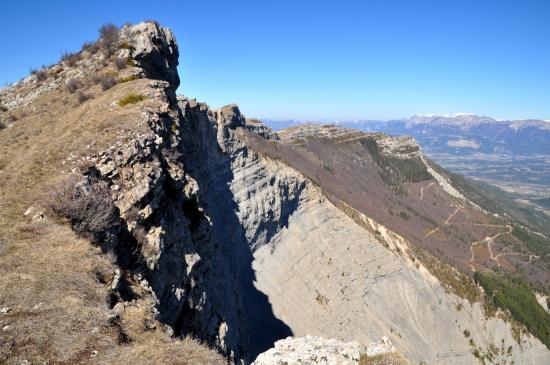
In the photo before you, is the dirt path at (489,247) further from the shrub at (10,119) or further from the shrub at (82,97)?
the shrub at (10,119)

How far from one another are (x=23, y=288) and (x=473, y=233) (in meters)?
175

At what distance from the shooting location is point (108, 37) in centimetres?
3972

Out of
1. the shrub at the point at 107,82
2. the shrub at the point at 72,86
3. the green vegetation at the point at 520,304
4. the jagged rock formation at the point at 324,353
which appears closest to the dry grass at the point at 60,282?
the jagged rock formation at the point at 324,353

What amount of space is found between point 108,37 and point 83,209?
28.6 meters

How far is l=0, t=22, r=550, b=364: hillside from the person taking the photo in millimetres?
13461

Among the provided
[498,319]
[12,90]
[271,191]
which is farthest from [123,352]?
[498,319]

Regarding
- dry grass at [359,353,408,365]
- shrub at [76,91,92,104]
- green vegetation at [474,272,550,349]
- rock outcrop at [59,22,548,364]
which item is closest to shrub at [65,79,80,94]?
shrub at [76,91,92,104]

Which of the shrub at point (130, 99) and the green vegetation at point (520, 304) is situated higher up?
the shrub at point (130, 99)

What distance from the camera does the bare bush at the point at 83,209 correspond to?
1730cm

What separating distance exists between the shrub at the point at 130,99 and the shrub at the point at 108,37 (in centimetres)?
1373

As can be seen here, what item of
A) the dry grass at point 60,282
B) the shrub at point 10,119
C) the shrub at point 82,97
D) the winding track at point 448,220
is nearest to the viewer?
the dry grass at point 60,282

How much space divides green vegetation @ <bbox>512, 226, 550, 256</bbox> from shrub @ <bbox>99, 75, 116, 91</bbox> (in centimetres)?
17954

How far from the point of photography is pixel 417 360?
58844mm

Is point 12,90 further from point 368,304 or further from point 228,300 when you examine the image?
point 368,304
